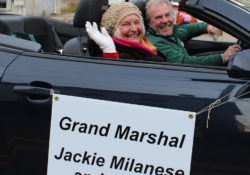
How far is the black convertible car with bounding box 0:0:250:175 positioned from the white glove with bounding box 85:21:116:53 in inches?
12.4

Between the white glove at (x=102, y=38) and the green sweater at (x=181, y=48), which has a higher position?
the white glove at (x=102, y=38)

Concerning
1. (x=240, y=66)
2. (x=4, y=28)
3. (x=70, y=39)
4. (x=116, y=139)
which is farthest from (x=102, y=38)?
(x=4, y=28)

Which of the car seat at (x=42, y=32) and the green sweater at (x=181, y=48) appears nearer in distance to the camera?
the green sweater at (x=181, y=48)

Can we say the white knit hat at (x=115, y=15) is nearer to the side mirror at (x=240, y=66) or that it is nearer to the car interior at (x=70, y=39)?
the car interior at (x=70, y=39)

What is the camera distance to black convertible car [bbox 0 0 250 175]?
5.71 ft

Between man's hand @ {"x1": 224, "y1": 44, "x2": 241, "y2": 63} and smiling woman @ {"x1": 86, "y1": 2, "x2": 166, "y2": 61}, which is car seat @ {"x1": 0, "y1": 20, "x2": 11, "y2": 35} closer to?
smiling woman @ {"x1": 86, "y1": 2, "x2": 166, "y2": 61}

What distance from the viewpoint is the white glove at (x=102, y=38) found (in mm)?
2299

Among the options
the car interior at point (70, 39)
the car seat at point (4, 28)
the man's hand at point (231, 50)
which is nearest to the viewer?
the man's hand at point (231, 50)

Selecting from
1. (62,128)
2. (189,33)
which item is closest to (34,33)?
(189,33)

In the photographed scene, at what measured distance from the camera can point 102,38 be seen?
235 cm

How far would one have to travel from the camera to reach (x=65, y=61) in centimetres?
199

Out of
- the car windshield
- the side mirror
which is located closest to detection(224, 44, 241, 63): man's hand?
the car windshield

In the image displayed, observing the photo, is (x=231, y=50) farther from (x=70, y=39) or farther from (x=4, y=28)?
(x=4, y=28)

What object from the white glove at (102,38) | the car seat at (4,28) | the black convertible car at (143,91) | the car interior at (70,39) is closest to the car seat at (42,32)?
the car interior at (70,39)
